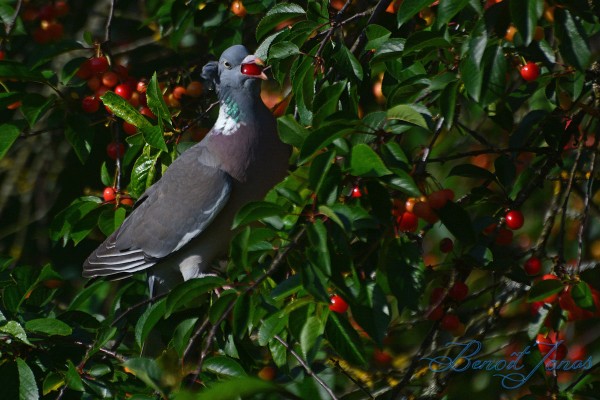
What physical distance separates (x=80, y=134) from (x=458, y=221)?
1.42 metres

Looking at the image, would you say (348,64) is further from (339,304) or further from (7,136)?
(7,136)

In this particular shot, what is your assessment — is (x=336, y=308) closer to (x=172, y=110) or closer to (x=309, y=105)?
(x=309, y=105)

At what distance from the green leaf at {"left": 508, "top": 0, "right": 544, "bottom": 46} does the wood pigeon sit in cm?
120

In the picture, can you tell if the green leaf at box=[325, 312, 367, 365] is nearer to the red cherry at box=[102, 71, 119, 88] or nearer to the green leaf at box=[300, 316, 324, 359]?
the green leaf at box=[300, 316, 324, 359]

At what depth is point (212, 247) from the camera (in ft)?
9.70

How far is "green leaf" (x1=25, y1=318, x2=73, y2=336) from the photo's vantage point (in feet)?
7.53

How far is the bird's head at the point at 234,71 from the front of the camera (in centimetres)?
278

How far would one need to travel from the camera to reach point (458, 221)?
1.90m

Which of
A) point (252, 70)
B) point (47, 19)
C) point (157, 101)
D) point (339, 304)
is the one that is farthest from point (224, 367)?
point (47, 19)

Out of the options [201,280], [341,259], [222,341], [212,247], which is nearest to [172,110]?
[212,247]

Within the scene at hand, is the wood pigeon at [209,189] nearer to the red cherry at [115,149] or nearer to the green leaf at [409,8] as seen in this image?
the red cherry at [115,149]

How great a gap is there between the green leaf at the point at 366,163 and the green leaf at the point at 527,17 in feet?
1.14

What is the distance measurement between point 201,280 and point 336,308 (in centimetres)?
31

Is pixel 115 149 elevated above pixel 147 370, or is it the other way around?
pixel 147 370
